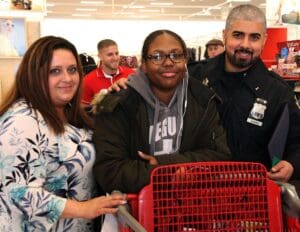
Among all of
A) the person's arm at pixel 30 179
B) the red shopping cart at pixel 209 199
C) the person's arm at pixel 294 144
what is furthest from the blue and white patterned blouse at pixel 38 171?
the person's arm at pixel 294 144

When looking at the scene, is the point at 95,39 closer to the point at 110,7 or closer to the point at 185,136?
the point at 110,7

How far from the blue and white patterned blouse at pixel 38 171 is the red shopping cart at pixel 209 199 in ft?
1.28

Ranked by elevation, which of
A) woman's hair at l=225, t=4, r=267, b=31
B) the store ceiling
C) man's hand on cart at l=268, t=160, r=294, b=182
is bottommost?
man's hand on cart at l=268, t=160, r=294, b=182

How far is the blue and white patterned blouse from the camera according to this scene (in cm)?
176

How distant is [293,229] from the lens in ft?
5.58

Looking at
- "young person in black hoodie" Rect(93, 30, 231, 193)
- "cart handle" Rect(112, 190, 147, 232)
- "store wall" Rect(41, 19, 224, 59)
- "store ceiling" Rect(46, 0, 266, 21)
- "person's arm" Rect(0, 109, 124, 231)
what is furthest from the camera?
"store ceiling" Rect(46, 0, 266, 21)

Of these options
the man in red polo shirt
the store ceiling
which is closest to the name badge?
the man in red polo shirt

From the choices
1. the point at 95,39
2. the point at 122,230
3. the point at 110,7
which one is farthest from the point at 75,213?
the point at 110,7

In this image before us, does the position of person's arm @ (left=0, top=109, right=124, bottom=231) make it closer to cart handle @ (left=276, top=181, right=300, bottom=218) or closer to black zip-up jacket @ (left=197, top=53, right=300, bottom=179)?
cart handle @ (left=276, top=181, right=300, bottom=218)

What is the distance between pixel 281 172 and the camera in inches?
77.4

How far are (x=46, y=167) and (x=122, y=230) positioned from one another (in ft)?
1.49

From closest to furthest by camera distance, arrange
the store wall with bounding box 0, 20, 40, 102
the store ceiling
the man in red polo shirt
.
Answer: the store wall with bounding box 0, 20, 40, 102
the man in red polo shirt
the store ceiling

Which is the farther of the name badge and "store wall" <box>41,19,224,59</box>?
"store wall" <box>41,19,224,59</box>

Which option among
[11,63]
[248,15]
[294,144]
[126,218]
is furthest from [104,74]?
[126,218]
